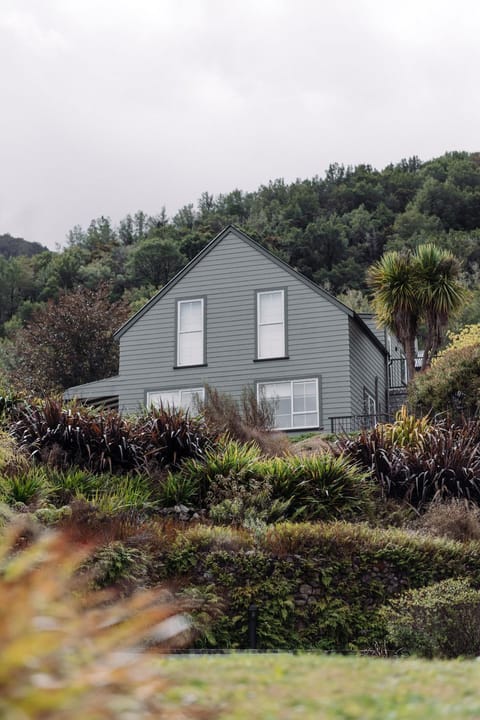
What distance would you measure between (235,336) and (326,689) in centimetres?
2287

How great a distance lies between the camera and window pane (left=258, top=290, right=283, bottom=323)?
26734mm

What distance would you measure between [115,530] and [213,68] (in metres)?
22.5

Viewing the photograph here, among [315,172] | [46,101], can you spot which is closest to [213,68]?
[46,101]

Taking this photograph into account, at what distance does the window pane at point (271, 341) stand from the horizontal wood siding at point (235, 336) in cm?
19

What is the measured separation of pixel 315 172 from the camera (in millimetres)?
83000

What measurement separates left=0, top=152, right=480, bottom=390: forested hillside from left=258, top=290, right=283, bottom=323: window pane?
23621mm

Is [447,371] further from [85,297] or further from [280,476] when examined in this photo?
[85,297]

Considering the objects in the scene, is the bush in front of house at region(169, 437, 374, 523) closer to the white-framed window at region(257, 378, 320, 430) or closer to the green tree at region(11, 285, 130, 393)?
the white-framed window at region(257, 378, 320, 430)

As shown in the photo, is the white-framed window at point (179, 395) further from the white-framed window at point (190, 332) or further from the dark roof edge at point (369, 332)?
the dark roof edge at point (369, 332)

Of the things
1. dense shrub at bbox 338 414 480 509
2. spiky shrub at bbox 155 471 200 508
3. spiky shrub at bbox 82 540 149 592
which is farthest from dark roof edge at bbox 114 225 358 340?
spiky shrub at bbox 82 540 149 592

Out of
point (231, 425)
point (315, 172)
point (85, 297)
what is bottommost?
point (231, 425)

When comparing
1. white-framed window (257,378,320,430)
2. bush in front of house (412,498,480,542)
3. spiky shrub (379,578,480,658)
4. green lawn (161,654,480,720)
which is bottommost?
spiky shrub (379,578,480,658)

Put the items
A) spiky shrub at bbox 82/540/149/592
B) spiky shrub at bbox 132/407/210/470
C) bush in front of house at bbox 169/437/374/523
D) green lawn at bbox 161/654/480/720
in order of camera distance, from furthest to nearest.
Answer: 1. spiky shrub at bbox 132/407/210/470
2. bush in front of house at bbox 169/437/374/523
3. spiky shrub at bbox 82/540/149/592
4. green lawn at bbox 161/654/480/720

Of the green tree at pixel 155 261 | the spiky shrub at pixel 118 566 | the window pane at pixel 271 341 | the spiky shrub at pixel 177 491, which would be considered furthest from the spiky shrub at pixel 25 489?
the green tree at pixel 155 261
